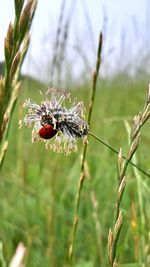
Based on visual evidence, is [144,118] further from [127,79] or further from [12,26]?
[127,79]

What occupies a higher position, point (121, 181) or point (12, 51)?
point (12, 51)

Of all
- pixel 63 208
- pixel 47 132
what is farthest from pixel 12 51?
pixel 63 208

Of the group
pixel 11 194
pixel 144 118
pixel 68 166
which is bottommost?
pixel 144 118

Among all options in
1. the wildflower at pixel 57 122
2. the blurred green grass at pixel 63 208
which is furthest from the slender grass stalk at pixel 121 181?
the blurred green grass at pixel 63 208

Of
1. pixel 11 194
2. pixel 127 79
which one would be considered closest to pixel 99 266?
pixel 11 194

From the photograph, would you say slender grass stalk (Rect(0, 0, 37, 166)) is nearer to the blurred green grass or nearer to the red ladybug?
the red ladybug

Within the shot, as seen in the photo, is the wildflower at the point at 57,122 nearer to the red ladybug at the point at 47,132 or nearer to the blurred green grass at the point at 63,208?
the red ladybug at the point at 47,132

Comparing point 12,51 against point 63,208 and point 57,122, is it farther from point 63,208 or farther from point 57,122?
point 63,208
